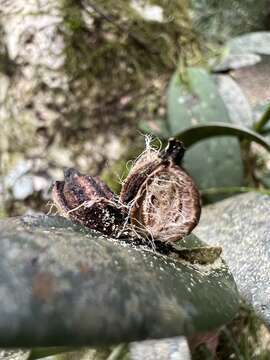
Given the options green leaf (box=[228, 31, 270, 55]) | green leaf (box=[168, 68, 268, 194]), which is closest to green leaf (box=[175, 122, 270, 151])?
green leaf (box=[168, 68, 268, 194])

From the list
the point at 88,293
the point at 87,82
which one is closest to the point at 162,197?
the point at 88,293

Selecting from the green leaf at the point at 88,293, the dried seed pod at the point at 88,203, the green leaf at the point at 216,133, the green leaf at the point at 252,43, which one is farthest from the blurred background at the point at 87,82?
the green leaf at the point at 88,293

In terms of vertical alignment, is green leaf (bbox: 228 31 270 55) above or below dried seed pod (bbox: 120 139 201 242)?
above

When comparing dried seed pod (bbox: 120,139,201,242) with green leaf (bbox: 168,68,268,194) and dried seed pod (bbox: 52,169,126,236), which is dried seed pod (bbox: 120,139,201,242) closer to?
dried seed pod (bbox: 52,169,126,236)

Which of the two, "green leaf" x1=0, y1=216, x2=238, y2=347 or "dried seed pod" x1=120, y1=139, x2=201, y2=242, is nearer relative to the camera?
"green leaf" x1=0, y1=216, x2=238, y2=347

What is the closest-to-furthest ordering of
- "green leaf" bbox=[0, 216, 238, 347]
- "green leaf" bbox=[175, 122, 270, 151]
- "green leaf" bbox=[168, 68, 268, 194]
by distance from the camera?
"green leaf" bbox=[0, 216, 238, 347]
"green leaf" bbox=[175, 122, 270, 151]
"green leaf" bbox=[168, 68, 268, 194]

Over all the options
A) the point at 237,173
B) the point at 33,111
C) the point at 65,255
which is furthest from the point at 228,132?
the point at 65,255

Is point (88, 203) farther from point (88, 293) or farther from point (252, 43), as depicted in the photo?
point (252, 43)
